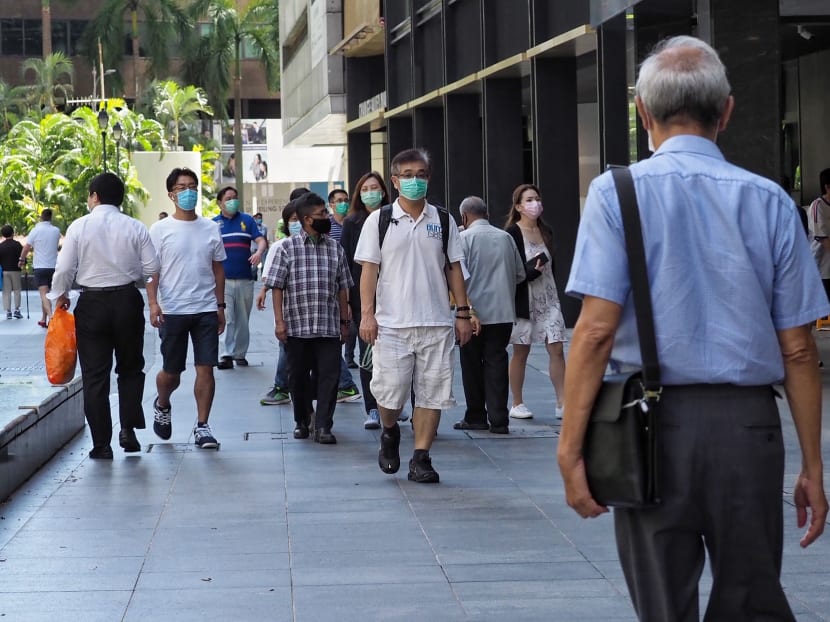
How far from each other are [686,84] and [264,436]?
7.74m

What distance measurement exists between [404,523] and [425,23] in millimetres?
21139

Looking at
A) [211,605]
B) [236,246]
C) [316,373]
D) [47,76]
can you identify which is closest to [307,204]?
[316,373]

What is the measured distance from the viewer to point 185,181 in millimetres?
10281

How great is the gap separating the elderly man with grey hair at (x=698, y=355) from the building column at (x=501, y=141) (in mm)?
19723

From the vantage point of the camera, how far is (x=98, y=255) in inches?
373

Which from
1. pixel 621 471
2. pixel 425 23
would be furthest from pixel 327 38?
pixel 621 471

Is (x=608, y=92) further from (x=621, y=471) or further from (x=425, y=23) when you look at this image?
(x=621, y=471)

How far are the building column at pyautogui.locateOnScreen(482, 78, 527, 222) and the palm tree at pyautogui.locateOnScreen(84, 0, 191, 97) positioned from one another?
5986 cm

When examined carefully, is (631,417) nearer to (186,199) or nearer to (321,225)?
(321,225)

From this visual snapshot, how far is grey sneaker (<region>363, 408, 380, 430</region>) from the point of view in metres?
10.9

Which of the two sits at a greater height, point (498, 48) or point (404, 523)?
point (498, 48)

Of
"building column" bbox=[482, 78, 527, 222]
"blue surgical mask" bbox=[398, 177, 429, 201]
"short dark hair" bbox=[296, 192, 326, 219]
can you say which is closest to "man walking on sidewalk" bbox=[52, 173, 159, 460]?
"short dark hair" bbox=[296, 192, 326, 219]

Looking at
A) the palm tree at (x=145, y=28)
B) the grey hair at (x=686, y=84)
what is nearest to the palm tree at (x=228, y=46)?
the palm tree at (x=145, y=28)

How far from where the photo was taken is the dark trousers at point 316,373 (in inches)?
400
